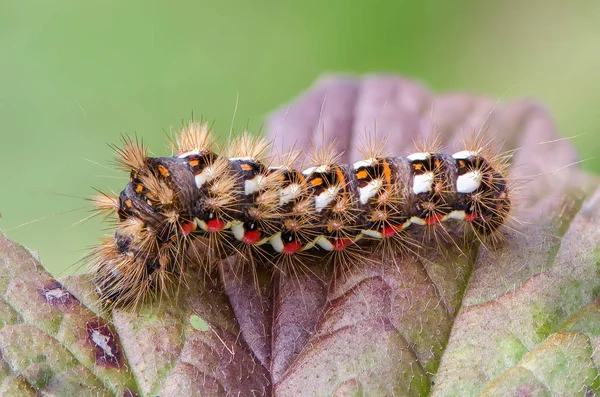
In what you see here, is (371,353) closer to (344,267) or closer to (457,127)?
(344,267)

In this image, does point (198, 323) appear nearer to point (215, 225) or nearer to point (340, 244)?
point (215, 225)

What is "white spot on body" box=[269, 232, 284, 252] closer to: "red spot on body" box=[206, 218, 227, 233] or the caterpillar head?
"red spot on body" box=[206, 218, 227, 233]

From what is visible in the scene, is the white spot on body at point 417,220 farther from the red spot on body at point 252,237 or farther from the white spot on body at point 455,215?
the red spot on body at point 252,237

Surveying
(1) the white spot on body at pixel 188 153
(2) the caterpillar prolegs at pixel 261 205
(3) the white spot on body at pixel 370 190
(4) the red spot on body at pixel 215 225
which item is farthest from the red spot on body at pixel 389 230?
(1) the white spot on body at pixel 188 153

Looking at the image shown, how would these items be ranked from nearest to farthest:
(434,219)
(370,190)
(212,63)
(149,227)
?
(149,227) → (370,190) → (434,219) → (212,63)

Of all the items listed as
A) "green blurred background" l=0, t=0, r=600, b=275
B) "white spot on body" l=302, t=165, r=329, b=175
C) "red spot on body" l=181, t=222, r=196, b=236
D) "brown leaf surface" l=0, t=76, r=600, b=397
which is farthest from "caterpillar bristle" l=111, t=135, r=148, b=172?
"green blurred background" l=0, t=0, r=600, b=275

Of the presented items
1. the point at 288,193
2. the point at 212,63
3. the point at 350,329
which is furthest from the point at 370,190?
the point at 212,63

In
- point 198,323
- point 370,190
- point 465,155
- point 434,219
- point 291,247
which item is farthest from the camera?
point 465,155
